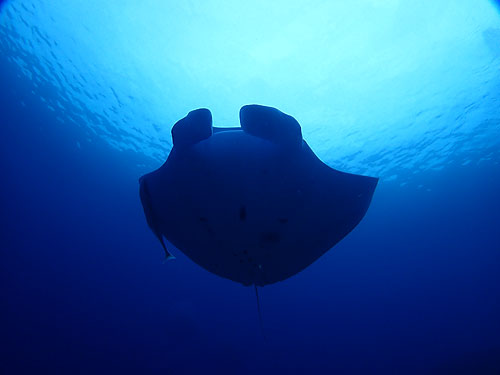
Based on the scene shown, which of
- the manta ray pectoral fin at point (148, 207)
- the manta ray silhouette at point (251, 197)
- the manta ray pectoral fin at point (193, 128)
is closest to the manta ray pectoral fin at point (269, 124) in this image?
the manta ray silhouette at point (251, 197)

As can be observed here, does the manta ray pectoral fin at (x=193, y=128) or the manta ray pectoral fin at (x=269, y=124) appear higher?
the manta ray pectoral fin at (x=193, y=128)

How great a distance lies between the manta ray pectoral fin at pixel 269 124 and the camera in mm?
2340

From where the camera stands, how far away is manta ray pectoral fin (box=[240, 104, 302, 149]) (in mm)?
2340

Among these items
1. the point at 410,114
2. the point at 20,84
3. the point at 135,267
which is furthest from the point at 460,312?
the point at 20,84

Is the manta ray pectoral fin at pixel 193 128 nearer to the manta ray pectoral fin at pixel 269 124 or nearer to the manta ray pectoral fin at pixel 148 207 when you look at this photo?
the manta ray pectoral fin at pixel 269 124

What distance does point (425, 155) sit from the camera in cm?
1570

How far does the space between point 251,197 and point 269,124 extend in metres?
0.78

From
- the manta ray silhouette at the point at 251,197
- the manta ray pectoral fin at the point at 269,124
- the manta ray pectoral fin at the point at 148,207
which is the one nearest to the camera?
the manta ray pectoral fin at the point at 269,124

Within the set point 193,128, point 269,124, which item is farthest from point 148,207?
point 269,124

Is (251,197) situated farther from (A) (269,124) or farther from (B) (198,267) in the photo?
(B) (198,267)

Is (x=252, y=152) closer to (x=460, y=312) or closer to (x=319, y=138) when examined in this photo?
(x=319, y=138)

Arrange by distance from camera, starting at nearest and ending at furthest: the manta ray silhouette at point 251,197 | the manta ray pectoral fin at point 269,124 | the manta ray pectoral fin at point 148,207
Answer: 1. the manta ray pectoral fin at point 269,124
2. the manta ray silhouette at point 251,197
3. the manta ray pectoral fin at point 148,207

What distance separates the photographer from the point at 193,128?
96.6 inches

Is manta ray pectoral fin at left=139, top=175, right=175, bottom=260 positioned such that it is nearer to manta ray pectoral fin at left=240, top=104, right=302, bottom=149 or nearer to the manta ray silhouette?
the manta ray silhouette
